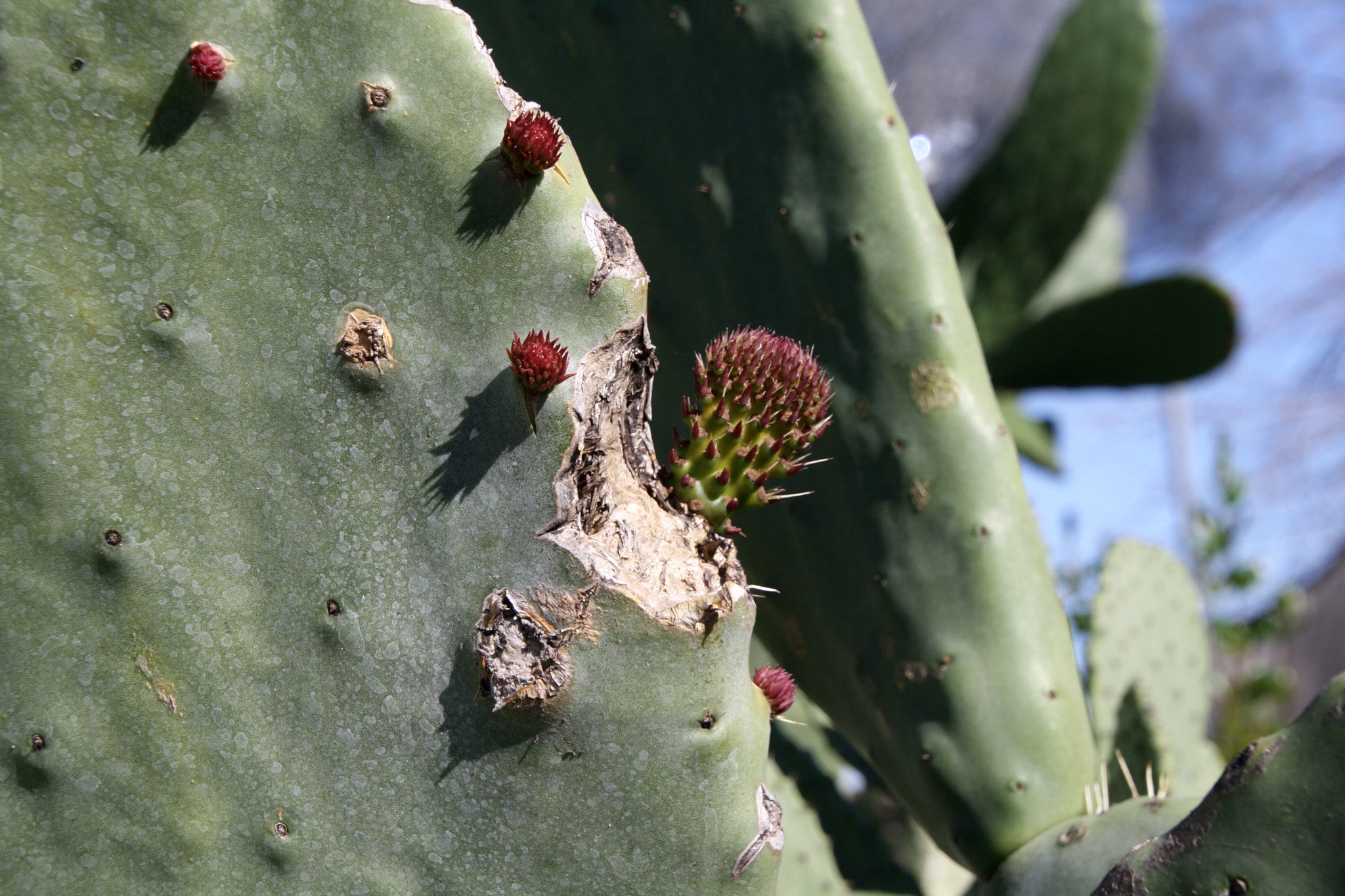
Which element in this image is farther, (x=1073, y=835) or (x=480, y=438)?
(x=1073, y=835)

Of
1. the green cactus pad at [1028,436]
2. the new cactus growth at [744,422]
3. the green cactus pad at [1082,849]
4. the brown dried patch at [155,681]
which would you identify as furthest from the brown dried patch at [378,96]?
the green cactus pad at [1028,436]

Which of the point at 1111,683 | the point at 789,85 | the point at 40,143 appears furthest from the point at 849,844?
the point at 40,143

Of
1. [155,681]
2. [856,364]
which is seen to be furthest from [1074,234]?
[155,681]

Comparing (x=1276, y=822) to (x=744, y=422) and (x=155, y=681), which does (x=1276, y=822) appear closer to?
(x=744, y=422)

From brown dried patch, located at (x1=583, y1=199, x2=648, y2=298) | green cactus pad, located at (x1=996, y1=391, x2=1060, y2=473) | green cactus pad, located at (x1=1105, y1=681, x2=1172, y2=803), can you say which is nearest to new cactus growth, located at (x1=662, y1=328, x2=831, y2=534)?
brown dried patch, located at (x1=583, y1=199, x2=648, y2=298)

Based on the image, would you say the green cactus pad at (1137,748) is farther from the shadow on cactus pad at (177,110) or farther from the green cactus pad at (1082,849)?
the shadow on cactus pad at (177,110)

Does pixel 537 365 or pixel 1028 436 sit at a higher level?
pixel 537 365
